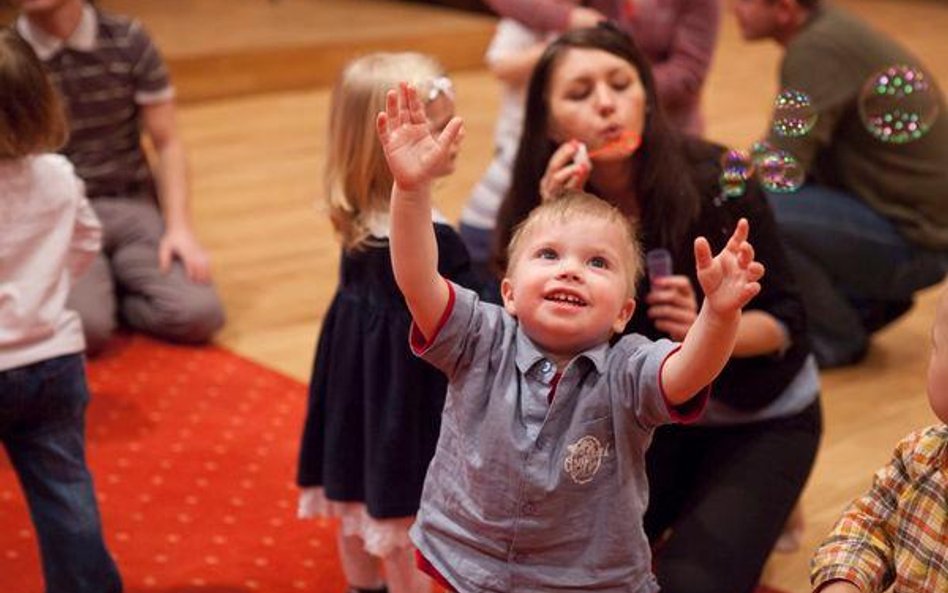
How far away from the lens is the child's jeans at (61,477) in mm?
2305

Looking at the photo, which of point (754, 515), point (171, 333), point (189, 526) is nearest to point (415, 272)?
point (754, 515)

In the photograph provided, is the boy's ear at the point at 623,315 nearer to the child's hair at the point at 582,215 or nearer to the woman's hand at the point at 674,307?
the child's hair at the point at 582,215

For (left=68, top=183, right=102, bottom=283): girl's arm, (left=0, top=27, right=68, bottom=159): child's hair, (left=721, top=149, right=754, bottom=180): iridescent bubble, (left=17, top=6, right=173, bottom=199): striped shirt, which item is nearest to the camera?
(left=0, top=27, right=68, bottom=159): child's hair

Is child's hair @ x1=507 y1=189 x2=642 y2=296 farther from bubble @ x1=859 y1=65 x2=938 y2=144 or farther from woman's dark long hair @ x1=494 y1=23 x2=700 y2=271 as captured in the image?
bubble @ x1=859 y1=65 x2=938 y2=144

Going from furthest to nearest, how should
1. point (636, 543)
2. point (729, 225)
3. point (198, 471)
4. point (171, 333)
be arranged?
point (171, 333) < point (198, 471) < point (729, 225) < point (636, 543)

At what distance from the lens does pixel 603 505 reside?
1758 mm

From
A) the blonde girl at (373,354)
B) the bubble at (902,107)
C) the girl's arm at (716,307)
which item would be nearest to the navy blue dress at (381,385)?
the blonde girl at (373,354)

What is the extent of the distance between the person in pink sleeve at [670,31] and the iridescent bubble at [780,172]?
1.29 metres

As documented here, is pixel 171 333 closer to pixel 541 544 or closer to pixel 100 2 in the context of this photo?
pixel 541 544

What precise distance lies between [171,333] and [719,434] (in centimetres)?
169

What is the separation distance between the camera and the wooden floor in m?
3.38

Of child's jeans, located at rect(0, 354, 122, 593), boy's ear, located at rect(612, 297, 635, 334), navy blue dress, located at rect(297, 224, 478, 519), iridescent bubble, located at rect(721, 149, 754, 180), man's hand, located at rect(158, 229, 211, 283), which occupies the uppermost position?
boy's ear, located at rect(612, 297, 635, 334)

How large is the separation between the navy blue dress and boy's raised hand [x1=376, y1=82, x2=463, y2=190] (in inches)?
21.1

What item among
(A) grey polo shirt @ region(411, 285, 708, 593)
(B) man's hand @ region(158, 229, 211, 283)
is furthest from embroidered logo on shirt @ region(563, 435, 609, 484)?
(B) man's hand @ region(158, 229, 211, 283)
